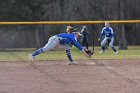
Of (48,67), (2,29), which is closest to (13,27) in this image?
(2,29)

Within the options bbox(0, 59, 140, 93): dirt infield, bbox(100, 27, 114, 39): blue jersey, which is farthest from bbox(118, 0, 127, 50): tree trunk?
bbox(0, 59, 140, 93): dirt infield

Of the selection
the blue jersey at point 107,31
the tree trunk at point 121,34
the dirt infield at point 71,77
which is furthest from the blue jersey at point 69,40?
the tree trunk at point 121,34

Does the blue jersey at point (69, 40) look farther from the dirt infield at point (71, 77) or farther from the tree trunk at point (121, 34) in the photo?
the tree trunk at point (121, 34)

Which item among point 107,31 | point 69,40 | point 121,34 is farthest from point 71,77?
point 121,34

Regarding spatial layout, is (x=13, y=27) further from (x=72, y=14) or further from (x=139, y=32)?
(x=139, y=32)

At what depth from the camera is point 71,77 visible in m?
14.8

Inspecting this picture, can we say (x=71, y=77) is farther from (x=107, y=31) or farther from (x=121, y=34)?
(x=121, y=34)

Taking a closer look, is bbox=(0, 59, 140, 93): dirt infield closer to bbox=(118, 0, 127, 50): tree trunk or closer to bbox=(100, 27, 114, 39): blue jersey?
bbox=(100, 27, 114, 39): blue jersey

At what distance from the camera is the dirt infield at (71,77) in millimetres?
12172

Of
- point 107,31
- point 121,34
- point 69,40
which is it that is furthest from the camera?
point 121,34

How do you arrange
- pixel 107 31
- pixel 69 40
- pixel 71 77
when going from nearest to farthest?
pixel 71 77, pixel 69 40, pixel 107 31

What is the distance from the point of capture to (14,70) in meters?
16.9

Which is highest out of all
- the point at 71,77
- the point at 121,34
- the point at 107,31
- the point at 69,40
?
the point at 69,40

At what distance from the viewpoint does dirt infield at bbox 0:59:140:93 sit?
39.9 feet
